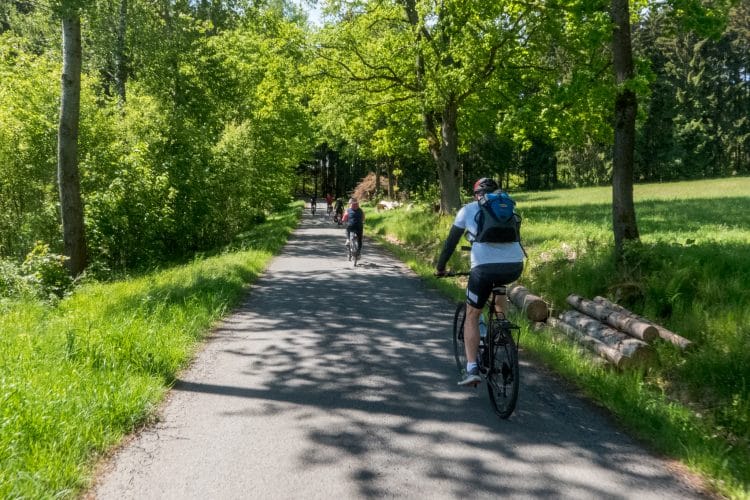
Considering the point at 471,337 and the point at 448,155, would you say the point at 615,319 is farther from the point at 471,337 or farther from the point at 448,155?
the point at 448,155

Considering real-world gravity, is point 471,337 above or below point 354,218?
below

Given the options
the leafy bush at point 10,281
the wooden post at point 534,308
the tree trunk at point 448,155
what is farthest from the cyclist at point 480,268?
the tree trunk at point 448,155

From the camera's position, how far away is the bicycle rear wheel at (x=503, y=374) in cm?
430

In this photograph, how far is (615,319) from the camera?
6.36m

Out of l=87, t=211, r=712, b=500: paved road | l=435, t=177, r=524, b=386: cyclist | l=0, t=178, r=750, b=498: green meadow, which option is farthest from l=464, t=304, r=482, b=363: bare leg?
l=0, t=178, r=750, b=498: green meadow

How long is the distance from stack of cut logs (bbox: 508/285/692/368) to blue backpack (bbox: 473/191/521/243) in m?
2.20

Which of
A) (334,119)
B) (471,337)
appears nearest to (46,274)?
(471,337)

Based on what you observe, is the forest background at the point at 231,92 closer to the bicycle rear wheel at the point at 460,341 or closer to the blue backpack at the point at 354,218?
the blue backpack at the point at 354,218

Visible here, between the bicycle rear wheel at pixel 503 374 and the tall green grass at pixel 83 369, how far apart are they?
9.93 feet

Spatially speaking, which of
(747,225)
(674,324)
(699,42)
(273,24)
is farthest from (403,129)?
(699,42)

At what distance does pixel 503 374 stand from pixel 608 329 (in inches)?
98.8

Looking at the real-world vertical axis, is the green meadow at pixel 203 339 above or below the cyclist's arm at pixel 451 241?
below

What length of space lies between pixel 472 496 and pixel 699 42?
6367 centimetres

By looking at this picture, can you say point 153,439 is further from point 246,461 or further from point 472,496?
point 472,496
